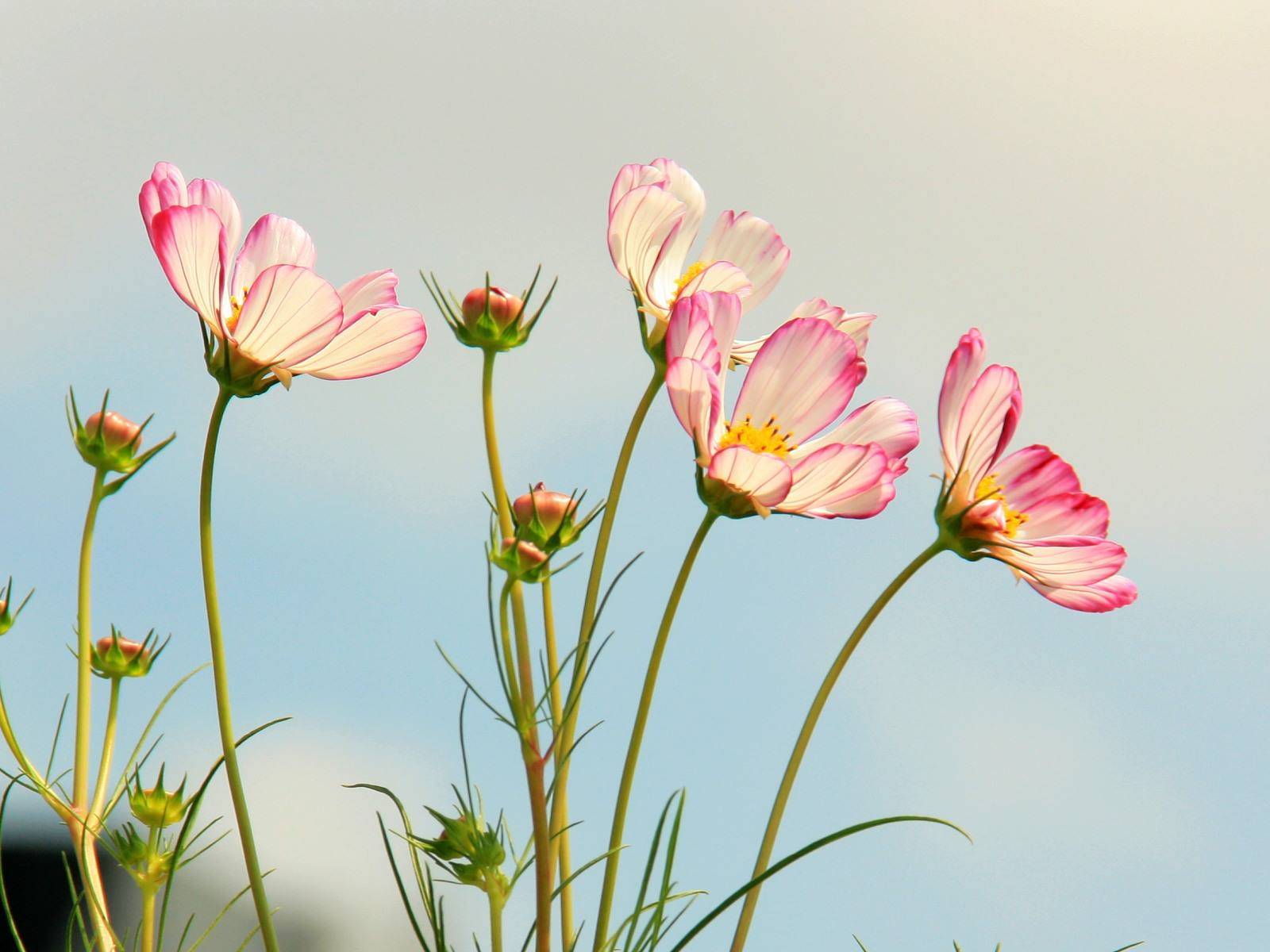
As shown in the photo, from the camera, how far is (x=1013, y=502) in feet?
1.87

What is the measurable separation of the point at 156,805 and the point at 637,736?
0.32 m

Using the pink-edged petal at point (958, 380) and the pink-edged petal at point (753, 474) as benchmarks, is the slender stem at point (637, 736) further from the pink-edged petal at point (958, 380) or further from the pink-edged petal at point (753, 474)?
the pink-edged petal at point (958, 380)

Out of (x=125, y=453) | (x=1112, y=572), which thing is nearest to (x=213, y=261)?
(x=125, y=453)

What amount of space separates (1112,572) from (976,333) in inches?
4.8

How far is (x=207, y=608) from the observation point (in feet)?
1.55

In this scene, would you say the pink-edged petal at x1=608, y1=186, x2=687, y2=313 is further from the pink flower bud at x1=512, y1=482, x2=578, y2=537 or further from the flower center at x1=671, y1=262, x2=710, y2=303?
the pink flower bud at x1=512, y1=482, x2=578, y2=537

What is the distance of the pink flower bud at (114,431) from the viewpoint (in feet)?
2.12

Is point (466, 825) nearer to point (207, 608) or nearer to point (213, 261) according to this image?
point (207, 608)

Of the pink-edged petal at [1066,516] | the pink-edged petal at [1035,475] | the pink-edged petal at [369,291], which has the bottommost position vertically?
the pink-edged petal at [1066,516]

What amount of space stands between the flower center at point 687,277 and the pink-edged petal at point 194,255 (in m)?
0.21

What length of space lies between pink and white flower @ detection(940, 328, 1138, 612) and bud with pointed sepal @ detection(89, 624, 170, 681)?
445mm

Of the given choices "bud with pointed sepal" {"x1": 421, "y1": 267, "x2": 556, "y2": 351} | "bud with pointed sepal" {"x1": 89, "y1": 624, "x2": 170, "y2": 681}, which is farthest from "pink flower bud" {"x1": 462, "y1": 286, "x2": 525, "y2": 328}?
"bud with pointed sepal" {"x1": 89, "y1": 624, "x2": 170, "y2": 681}

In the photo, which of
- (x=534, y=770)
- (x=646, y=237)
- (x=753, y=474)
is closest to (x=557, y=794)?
(x=534, y=770)

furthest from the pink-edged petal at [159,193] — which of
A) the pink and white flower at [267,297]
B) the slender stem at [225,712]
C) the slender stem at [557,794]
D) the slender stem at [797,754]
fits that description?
the slender stem at [797,754]
